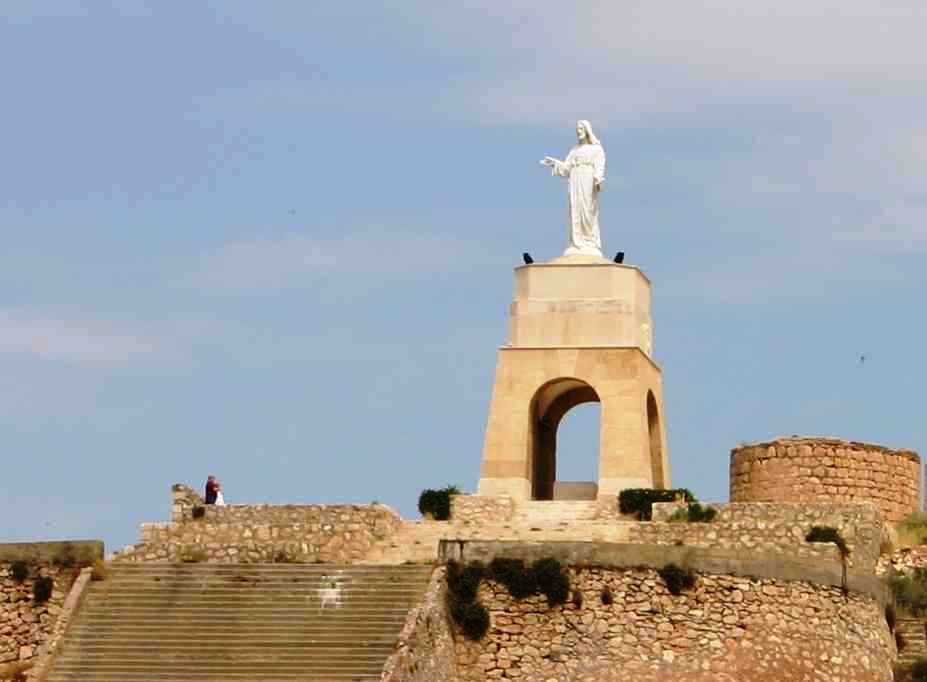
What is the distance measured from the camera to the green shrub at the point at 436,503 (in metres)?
48.1

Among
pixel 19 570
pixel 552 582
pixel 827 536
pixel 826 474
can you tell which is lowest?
pixel 552 582

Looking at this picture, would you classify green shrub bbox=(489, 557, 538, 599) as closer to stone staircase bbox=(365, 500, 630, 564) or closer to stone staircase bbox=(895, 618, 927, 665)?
stone staircase bbox=(365, 500, 630, 564)

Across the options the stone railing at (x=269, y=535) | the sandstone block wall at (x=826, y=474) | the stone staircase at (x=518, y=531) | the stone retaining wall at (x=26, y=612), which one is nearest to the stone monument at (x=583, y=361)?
the stone staircase at (x=518, y=531)

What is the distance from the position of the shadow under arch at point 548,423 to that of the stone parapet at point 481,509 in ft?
6.07

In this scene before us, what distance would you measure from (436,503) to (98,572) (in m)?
5.69

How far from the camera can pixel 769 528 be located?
46.2 m

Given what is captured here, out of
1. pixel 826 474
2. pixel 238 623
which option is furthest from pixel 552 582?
pixel 826 474

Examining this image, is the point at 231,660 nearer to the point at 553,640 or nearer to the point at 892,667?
the point at 553,640

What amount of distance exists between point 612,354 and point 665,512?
3.40 metres

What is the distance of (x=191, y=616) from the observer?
44000mm

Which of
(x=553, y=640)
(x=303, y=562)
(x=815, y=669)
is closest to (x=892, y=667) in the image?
(x=815, y=669)

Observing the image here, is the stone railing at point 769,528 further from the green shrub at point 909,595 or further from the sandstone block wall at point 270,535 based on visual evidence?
the sandstone block wall at point 270,535

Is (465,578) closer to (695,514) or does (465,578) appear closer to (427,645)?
(427,645)

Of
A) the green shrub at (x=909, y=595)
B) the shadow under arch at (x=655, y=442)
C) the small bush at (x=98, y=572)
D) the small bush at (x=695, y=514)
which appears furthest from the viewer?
the shadow under arch at (x=655, y=442)
